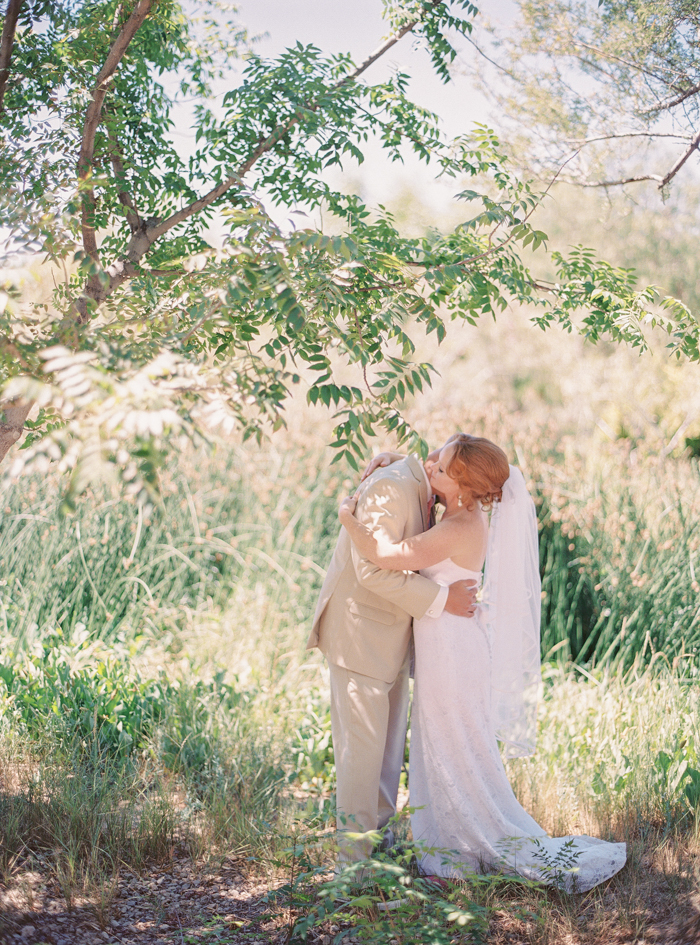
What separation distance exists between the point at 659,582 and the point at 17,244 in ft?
14.0

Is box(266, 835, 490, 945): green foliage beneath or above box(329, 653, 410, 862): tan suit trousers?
beneath

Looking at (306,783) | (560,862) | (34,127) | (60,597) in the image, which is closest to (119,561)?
(60,597)

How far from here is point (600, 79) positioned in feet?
15.2

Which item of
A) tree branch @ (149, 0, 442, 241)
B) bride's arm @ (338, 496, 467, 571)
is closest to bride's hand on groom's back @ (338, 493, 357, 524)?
bride's arm @ (338, 496, 467, 571)

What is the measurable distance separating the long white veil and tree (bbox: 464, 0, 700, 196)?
1.98 meters

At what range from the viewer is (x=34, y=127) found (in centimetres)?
292

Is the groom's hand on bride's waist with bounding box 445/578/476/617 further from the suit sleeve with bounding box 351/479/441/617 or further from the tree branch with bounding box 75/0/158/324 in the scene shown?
the tree branch with bounding box 75/0/158/324

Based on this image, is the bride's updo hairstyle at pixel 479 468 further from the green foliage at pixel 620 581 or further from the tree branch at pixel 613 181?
the green foliage at pixel 620 581

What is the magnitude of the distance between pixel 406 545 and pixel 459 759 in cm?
97

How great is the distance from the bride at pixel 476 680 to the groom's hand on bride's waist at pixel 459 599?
3 cm

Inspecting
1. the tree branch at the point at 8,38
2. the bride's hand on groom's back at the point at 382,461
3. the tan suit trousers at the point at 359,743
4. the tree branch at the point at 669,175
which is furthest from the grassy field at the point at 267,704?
the tree branch at the point at 8,38

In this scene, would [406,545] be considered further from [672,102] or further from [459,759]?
[672,102]

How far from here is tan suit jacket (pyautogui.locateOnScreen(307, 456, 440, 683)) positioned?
10.0 ft

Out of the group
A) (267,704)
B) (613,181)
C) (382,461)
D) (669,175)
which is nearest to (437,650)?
(382,461)
